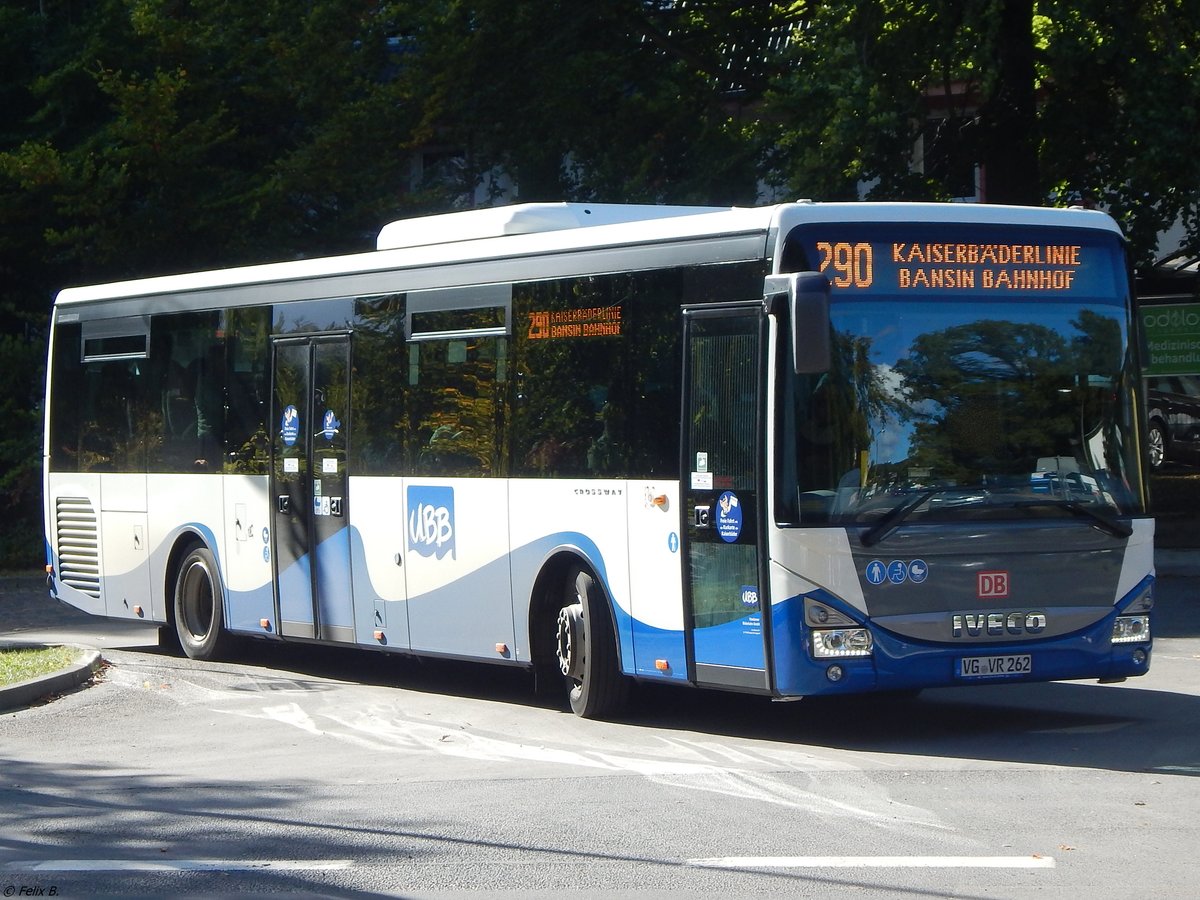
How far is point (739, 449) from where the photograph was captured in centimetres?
982

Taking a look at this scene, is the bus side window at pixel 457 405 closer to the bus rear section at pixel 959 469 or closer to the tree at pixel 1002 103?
the bus rear section at pixel 959 469

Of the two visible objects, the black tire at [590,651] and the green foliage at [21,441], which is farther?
the green foliage at [21,441]

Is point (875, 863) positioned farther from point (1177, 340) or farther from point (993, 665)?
point (1177, 340)

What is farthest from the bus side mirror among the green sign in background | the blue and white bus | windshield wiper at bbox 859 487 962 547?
the green sign in background

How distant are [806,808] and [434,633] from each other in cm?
480

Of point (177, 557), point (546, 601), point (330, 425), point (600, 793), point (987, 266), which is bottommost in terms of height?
point (600, 793)

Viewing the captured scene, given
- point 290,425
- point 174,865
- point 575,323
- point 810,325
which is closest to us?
point 174,865

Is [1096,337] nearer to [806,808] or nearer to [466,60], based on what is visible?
[806,808]

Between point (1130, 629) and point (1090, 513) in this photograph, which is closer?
point (1090, 513)

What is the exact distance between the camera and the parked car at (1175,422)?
28812 millimetres

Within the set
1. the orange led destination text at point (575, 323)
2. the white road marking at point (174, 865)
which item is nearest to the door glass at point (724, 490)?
the orange led destination text at point (575, 323)

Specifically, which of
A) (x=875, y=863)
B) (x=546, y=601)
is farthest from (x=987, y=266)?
(x=875, y=863)

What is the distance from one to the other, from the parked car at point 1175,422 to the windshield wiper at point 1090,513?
19555 millimetres

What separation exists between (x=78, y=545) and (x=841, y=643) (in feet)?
30.2
